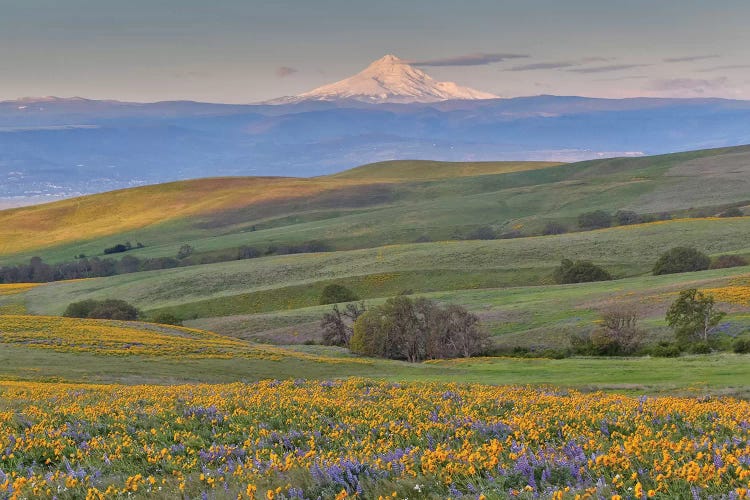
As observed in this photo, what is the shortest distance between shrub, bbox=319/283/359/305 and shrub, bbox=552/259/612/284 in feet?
88.3

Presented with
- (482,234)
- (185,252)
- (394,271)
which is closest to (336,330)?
(394,271)

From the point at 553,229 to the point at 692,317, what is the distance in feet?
323

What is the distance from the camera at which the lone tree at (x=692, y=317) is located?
51375 millimetres

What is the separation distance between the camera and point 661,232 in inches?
4488

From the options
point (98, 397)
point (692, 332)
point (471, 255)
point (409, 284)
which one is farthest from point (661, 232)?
point (98, 397)

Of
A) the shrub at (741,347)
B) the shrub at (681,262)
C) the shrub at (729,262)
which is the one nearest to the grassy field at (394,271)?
the shrub at (729,262)

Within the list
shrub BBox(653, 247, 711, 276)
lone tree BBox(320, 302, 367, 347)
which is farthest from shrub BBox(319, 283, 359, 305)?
shrub BBox(653, 247, 711, 276)

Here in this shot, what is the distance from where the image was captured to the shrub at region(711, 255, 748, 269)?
87562 mm

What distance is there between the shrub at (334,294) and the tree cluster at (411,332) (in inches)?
1193

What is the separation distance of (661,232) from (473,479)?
115m

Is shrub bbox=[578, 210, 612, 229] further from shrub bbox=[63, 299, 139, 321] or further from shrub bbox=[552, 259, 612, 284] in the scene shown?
shrub bbox=[63, 299, 139, 321]

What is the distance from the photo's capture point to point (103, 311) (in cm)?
8669

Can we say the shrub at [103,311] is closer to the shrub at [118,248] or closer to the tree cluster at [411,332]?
the tree cluster at [411,332]

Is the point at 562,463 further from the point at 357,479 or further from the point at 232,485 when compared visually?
the point at 232,485
